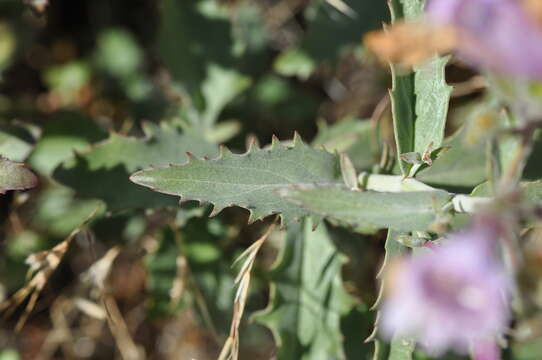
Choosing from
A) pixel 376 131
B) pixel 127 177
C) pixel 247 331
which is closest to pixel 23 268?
pixel 127 177

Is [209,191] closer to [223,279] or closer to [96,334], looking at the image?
[223,279]

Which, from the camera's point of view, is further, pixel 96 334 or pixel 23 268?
pixel 96 334

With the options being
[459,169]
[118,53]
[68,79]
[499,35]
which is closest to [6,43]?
[68,79]

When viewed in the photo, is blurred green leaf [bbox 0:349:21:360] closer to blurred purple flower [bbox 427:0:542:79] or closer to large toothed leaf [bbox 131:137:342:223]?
large toothed leaf [bbox 131:137:342:223]

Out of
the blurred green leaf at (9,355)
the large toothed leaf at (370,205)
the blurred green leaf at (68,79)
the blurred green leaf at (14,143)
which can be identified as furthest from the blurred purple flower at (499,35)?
the blurred green leaf at (68,79)

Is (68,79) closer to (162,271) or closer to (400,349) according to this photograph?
(162,271)

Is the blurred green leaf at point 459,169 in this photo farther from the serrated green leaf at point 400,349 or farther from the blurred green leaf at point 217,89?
the blurred green leaf at point 217,89
